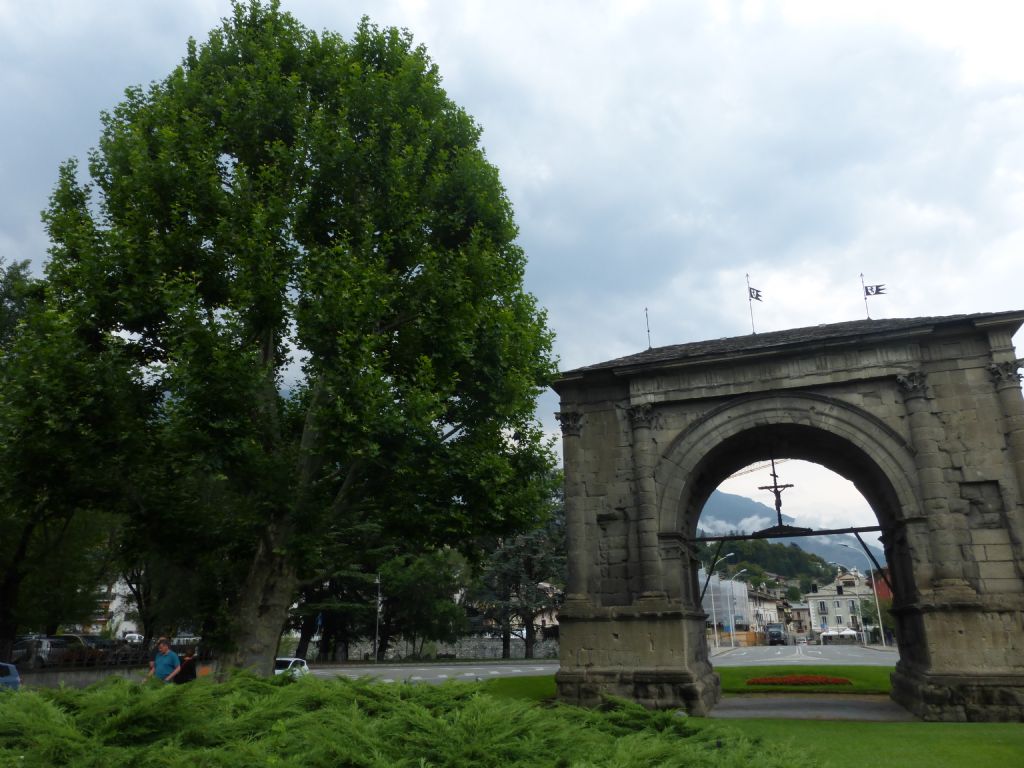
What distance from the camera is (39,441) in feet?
36.8

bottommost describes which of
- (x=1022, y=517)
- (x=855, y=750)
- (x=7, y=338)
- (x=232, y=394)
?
(x=855, y=750)

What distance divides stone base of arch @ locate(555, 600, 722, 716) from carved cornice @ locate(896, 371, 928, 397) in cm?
753

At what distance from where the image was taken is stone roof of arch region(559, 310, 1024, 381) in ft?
54.5

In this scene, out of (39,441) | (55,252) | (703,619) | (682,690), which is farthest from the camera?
(703,619)

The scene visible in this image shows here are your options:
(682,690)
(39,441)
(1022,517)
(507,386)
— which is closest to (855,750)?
(682,690)

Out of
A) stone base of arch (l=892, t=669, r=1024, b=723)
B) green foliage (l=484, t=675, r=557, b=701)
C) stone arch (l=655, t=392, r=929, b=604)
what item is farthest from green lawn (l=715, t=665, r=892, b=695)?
stone base of arch (l=892, t=669, r=1024, b=723)

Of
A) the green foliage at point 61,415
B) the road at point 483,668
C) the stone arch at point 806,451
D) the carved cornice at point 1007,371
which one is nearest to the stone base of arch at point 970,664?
the stone arch at point 806,451

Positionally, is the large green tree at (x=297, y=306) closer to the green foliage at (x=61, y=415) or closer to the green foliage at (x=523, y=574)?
the green foliage at (x=61, y=415)

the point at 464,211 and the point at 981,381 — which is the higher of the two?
the point at 464,211

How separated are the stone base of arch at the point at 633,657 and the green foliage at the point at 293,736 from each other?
10479mm

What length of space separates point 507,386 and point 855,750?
8.70 meters

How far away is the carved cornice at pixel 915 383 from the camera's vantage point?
16703 millimetres

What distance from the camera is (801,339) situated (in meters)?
17.7

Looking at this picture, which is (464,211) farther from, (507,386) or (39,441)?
(39,441)
